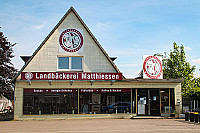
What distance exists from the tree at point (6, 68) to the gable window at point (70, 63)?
397 inches

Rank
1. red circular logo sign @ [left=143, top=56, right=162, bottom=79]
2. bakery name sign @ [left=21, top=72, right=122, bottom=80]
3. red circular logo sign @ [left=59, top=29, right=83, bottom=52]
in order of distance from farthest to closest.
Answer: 1. red circular logo sign @ [left=143, top=56, right=162, bottom=79]
2. red circular logo sign @ [left=59, top=29, right=83, bottom=52]
3. bakery name sign @ [left=21, top=72, right=122, bottom=80]

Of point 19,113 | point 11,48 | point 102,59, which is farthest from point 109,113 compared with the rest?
point 11,48

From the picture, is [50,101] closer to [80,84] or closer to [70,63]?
[80,84]

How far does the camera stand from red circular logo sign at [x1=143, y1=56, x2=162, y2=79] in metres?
22.3

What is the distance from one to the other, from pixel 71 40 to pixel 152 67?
7.54 meters

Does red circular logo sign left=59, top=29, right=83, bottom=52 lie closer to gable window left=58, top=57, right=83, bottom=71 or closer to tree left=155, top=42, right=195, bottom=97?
gable window left=58, top=57, right=83, bottom=71

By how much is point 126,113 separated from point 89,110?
124 inches

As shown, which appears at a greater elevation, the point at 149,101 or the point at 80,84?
the point at 80,84

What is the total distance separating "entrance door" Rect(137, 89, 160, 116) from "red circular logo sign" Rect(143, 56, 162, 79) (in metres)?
1.40

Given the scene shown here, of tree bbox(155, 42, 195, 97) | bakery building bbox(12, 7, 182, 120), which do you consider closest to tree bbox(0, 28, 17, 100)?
bakery building bbox(12, 7, 182, 120)

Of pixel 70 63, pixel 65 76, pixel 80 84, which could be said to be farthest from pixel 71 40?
pixel 80 84

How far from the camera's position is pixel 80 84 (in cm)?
2050

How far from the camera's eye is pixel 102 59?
22000 millimetres

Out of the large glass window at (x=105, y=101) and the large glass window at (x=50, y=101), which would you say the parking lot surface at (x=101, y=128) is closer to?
the large glass window at (x=50, y=101)
